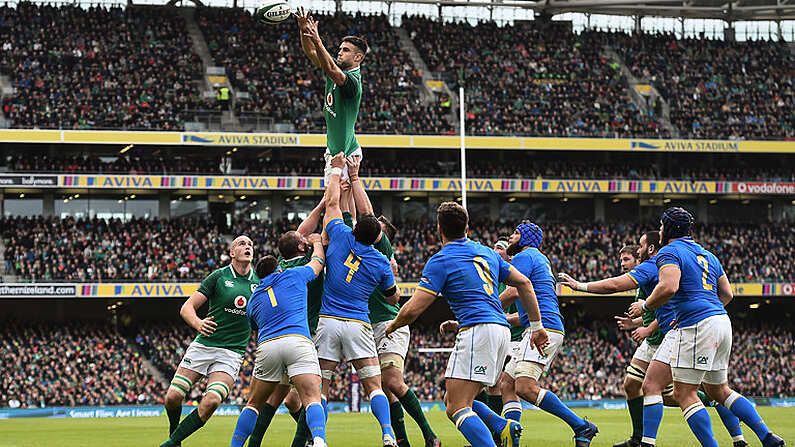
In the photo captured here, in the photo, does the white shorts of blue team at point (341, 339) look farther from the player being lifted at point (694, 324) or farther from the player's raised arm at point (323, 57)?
the player being lifted at point (694, 324)

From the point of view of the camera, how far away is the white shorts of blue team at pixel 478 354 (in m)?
9.34

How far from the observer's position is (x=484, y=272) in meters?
9.66

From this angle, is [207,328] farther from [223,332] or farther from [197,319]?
[223,332]

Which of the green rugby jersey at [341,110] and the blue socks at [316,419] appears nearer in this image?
the blue socks at [316,419]

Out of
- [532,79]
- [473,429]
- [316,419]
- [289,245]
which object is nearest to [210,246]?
[532,79]

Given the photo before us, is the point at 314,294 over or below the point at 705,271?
below

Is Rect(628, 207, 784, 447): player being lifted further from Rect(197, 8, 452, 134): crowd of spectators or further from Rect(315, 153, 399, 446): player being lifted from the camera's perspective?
Rect(197, 8, 452, 134): crowd of spectators

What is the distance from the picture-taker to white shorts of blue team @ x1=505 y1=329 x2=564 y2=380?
40.7 ft

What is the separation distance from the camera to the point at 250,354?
38.1m

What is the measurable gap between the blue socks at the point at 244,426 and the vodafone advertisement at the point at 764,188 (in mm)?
42166

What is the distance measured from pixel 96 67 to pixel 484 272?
39986mm

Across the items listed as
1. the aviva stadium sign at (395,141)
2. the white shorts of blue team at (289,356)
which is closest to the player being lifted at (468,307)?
the white shorts of blue team at (289,356)

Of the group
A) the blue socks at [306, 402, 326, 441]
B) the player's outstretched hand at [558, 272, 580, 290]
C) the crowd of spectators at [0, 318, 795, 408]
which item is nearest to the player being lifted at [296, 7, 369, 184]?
the blue socks at [306, 402, 326, 441]

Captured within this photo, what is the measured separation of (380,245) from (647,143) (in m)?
37.4
